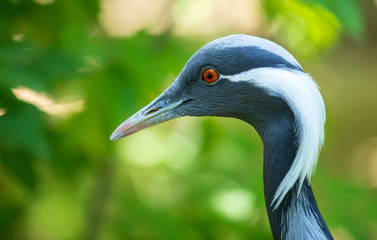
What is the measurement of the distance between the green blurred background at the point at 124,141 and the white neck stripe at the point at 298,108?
38 cm

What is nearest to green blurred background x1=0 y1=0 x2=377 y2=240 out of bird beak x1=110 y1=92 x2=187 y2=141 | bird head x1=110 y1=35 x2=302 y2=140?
bird head x1=110 y1=35 x2=302 y2=140

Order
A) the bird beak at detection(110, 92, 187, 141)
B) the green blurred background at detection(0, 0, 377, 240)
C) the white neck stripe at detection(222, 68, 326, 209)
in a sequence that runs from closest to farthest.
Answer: the white neck stripe at detection(222, 68, 326, 209) → the bird beak at detection(110, 92, 187, 141) → the green blurred background at detection(0, 0, 377, 240)

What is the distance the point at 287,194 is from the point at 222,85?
1.38ft

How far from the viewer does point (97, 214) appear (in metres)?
3.13

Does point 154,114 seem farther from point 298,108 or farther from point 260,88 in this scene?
point 298,108

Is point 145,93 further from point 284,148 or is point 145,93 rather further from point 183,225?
point 284,148

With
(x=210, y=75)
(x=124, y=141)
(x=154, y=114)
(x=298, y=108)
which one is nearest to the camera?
(x=298, y=108)

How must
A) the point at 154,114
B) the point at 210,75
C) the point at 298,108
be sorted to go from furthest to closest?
the point at 154,114, the point at 210,75, the point at 298,108

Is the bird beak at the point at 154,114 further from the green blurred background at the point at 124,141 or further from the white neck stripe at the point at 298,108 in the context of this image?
the green blurred background at the point at 124,141

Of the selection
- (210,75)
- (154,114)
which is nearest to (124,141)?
(154,114)

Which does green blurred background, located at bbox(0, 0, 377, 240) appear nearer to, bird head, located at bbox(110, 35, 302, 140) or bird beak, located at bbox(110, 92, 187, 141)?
bird head, located at bbox(110, 35, 302, 140)

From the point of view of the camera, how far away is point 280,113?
179 centimetres

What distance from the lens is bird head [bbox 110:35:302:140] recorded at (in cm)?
175

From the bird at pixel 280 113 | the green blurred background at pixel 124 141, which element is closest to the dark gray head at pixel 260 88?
the bird at pixel 280 113
